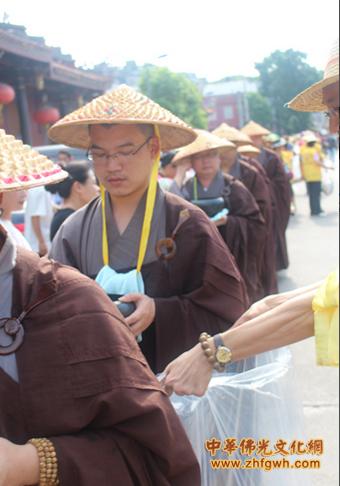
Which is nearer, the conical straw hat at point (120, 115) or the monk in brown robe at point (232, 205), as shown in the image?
the conical straw hat at point (120, 115)

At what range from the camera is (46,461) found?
55.1 inches

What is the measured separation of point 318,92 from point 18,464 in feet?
3.71

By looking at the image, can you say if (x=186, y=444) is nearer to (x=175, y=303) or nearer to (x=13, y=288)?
(x=13, y=288)

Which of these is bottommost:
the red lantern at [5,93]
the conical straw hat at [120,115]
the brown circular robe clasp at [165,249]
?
the brown circular robe clasp at [165,249]

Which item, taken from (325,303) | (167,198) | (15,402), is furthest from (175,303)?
(325,303)

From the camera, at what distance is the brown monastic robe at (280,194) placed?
24.2 ft

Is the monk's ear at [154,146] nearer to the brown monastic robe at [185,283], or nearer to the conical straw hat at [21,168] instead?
the brown monastic robe at [185,283]

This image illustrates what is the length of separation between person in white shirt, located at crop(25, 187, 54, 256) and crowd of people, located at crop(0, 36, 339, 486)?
8.59 feet

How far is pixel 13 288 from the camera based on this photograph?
1.51 meters

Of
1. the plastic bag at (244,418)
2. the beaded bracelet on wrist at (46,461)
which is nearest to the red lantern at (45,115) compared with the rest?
the plastic bag at (244,418)

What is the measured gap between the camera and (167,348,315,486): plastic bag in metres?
1.86

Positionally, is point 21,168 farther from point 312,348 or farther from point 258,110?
point 258,110

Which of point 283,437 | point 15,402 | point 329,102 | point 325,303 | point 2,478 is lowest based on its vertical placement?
point 283,437

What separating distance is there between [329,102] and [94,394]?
31.8 inches
